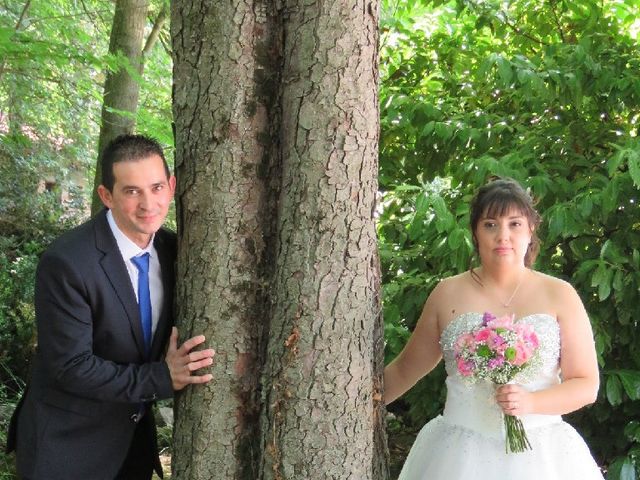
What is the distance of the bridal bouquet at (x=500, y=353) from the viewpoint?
2674 millimetres

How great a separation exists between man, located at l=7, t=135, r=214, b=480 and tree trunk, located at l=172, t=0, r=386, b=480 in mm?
131

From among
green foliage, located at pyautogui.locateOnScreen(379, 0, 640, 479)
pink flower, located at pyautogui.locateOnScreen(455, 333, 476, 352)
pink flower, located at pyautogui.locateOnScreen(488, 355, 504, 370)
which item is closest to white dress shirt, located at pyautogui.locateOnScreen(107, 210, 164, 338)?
pink flower, located at pyautogui.locateOnScreen(455, 333, 476, 352)

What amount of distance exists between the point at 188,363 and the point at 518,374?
1.21 metres

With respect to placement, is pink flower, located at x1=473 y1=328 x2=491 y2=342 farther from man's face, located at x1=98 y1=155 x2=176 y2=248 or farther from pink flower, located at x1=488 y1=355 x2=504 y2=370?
man's face, located at x1=98 y1=155 x2=176 y2=248

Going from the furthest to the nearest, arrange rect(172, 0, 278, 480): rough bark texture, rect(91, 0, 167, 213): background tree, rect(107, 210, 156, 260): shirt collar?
rect(91, 0, 167, 213): background tree → rect(107, 210, 156, 260): shirt collar → rect(172, 0, 278, 480): rough bark texture

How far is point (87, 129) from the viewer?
11.4 metres

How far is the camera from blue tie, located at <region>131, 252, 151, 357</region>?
276cm

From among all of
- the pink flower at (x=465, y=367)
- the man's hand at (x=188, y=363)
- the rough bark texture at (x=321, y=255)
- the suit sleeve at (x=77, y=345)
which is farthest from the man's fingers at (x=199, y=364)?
the pink flower at (x=465, y=367)

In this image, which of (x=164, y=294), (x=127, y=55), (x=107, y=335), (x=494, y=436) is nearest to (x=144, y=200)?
(x=164, y=294)

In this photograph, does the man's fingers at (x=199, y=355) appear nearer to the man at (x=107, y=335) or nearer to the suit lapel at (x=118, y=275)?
the man at (x=107, y=335)

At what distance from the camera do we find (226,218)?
2625 mm

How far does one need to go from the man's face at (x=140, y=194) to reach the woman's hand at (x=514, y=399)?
1.42m

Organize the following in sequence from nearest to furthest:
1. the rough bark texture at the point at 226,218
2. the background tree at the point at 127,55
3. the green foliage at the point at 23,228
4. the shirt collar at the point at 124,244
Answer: the rough bark texture at the point at 226,218 → the shirt collar at the point at 124,244 → the background tree at the point at 127,55 → the green foliage at the point at 23,228

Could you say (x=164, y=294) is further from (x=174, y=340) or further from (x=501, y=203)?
(x=501, y=203)
